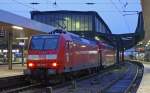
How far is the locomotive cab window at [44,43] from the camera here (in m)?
27.6

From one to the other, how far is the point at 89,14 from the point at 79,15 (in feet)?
8.34

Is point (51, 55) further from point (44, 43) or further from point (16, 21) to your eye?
point (16, 21)

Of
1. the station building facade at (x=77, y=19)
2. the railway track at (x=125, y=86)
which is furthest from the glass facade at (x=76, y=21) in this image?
the railway track at (x=125, y=86)

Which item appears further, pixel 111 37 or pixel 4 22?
pixel 111 37

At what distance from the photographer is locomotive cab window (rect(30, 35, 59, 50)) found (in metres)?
27.6

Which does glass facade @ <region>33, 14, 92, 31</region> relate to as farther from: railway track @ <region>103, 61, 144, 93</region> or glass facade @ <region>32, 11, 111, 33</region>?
railway track @ <region>103, 61, 144, 93</region>

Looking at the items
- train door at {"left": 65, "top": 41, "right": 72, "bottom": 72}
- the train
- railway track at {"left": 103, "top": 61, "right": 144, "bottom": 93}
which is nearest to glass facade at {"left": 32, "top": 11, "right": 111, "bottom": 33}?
railway track at {"left": 103, "top": 61, "right": 144, "bottom": 93}

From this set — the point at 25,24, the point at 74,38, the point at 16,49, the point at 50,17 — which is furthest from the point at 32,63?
the point at 50,17

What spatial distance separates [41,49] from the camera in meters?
27.6

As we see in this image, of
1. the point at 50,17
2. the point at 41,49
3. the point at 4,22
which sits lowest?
the point at 41,49

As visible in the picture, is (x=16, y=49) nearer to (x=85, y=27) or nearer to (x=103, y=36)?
(x=103, y=36)

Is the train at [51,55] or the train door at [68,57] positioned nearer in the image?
the train at [51,55]

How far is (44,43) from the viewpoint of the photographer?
27812mm

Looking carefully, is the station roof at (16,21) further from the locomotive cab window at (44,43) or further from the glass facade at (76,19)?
the glass facade at (76,19)
